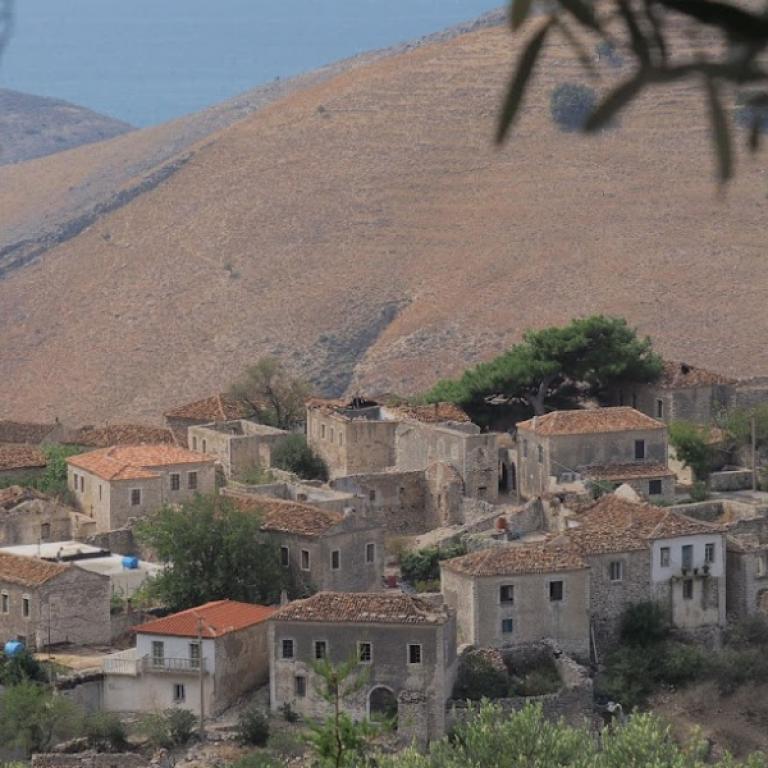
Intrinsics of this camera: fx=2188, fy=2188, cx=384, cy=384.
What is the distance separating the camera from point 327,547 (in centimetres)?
3644

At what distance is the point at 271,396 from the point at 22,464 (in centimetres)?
893

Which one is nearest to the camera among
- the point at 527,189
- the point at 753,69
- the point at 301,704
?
the point at 753,69

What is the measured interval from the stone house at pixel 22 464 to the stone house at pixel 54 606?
388 inches

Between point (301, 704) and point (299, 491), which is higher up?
point (299, 491)

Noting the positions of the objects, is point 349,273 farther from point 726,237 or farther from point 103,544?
point 103,544

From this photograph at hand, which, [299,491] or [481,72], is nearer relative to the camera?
[299,491]

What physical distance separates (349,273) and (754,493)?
55655mm

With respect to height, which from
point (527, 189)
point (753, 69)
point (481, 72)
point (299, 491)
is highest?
→ point (481, 72)

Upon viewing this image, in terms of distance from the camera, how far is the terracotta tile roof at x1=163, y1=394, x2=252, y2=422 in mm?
51094

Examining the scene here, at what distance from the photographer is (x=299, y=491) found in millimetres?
41062

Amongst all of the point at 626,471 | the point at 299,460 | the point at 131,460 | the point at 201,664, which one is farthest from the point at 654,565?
the point at 131,460

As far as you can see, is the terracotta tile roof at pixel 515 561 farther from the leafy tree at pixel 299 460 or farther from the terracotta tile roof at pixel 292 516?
the leafy tree at pixel 299 460

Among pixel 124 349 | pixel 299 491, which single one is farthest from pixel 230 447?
pixel 124 349

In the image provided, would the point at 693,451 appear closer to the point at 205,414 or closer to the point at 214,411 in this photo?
the point at 214,411
